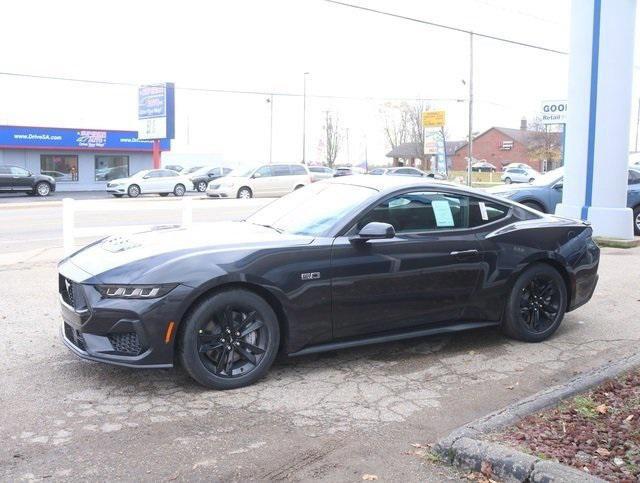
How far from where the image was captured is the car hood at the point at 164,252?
447 cm

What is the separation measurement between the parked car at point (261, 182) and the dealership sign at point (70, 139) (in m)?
16.3

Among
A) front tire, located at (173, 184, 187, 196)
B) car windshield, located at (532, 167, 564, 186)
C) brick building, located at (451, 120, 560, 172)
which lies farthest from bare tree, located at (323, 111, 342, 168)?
car windshield, located at (532, 167, 564, 186)

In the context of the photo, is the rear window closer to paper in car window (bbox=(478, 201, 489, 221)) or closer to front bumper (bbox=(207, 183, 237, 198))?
front bumper (bbox=(207, 183, 237, 198))

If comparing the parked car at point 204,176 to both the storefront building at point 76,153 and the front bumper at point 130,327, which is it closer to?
the storefront building at point 76,153

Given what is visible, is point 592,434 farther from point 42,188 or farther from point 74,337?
point 42,188

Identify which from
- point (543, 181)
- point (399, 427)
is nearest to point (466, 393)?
point (399, 427)

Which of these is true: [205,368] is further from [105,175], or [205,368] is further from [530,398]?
[105,175]

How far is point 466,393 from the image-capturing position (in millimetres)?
4773

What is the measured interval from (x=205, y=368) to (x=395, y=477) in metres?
1.64

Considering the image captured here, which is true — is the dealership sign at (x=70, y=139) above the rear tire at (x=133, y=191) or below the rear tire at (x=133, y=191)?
above

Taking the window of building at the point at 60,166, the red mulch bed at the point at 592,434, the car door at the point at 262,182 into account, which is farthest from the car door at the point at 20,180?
the red mulch bed at the point at 592,434

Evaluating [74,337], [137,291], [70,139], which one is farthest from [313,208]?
[70,139]

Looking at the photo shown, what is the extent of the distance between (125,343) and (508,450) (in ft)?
8.37

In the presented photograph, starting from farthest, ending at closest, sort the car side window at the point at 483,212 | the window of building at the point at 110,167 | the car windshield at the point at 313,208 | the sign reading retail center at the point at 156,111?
the window of building at the point at 110,167 → the sign reading retail center at the point at 156,111 → the car side window at the point at 483,212 → the car windshield at the point at 313,208
